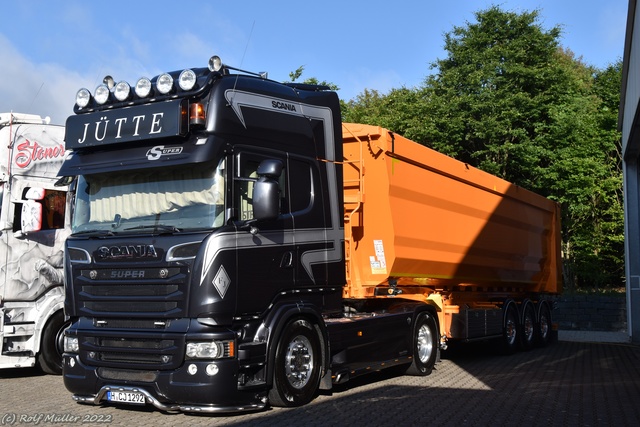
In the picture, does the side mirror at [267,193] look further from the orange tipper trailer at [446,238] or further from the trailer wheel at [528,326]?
the trailer wheel at [528,326]

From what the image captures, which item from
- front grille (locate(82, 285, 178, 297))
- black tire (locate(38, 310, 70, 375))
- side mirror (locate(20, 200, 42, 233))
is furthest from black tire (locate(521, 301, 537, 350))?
front grille (locate(82, 285, 178, 297))

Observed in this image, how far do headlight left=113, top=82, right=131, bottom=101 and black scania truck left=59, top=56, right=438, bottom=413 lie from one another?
15 mm

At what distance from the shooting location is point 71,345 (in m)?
8.00

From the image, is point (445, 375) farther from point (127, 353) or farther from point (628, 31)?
point (628, 31)

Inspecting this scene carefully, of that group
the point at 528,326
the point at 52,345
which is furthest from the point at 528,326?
the point at 52,345

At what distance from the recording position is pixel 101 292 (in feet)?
25.5

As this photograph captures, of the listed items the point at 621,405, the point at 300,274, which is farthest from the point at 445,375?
the point at 300,274

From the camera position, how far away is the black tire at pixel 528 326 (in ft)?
51.5

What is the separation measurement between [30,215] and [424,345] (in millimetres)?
5853

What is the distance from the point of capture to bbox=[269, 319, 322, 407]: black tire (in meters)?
7.79

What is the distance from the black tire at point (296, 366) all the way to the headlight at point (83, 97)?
3274mm

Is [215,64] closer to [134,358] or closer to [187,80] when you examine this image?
[187,80]

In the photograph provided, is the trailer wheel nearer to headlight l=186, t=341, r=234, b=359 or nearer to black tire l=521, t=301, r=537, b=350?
black tire l=521, t=301, r=537, b=350

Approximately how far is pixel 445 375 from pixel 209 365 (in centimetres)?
517
